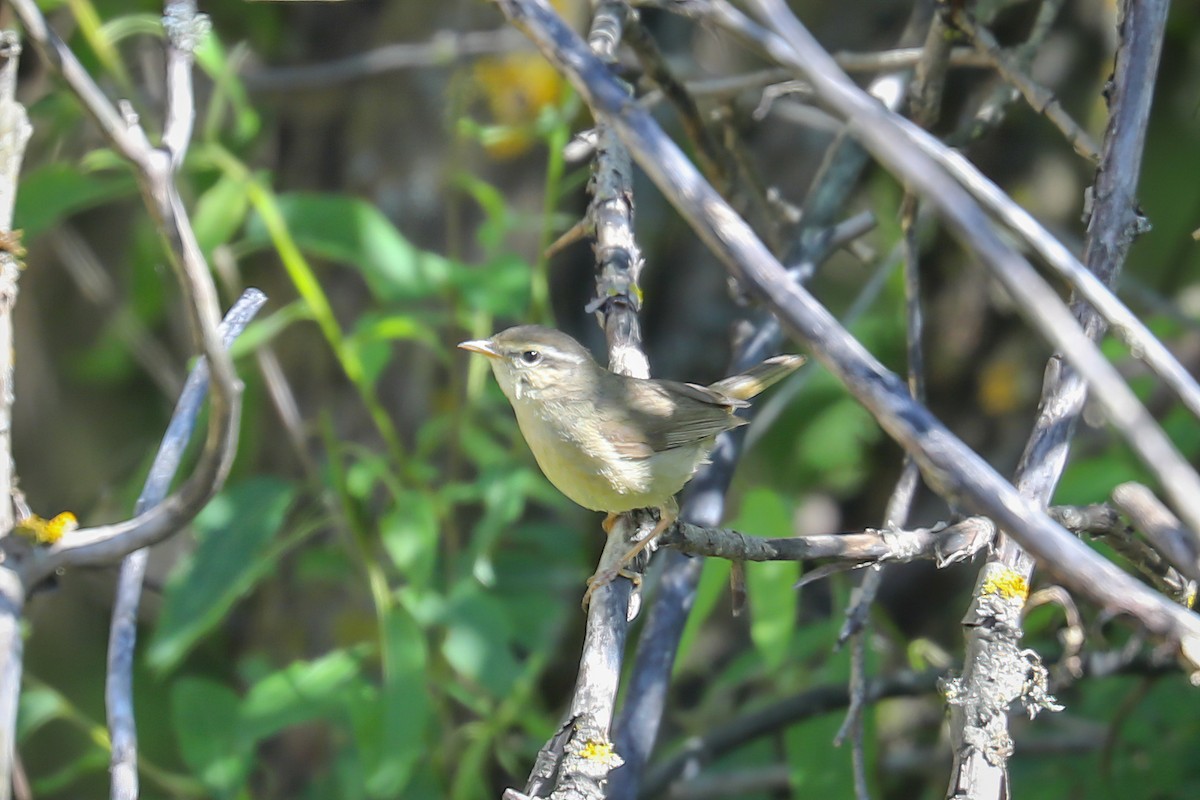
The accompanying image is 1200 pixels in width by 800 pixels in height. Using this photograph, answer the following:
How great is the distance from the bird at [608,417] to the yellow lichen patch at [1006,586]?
2.68 ft

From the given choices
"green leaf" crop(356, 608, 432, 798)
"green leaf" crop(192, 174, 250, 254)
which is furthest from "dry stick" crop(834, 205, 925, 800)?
"green leaf" crop(192, 174, 250, 254)

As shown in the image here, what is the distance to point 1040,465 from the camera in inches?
70.4

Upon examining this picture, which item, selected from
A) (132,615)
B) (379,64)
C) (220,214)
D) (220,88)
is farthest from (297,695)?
(379,64)

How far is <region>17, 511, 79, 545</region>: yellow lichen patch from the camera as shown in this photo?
1.30 meters

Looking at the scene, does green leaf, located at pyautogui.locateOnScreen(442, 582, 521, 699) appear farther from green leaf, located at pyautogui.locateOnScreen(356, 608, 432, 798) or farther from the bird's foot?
the bird's foot

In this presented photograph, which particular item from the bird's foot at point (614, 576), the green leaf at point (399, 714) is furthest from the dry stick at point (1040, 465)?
the green leaf at point (399, 714)

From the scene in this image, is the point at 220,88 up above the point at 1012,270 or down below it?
above

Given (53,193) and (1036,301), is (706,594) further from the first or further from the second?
(53,193)

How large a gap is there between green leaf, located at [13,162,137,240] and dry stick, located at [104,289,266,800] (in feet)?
4.63

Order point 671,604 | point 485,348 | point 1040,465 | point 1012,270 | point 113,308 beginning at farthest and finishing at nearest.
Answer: point 113,308 → point 485,348 → point 671,604 → point 1040,465 → point 1012,270

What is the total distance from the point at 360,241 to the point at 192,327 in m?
1.70

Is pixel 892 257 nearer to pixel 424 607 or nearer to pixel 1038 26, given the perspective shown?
pixel 1038 26

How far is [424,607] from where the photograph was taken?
2754 millimetres

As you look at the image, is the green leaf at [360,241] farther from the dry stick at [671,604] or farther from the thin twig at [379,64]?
the thin twig at [379,64]
